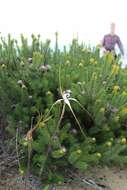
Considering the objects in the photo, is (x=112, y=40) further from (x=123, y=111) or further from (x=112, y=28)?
(x=123, y=111)

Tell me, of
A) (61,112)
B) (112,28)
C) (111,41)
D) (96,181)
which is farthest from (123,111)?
(112,28)

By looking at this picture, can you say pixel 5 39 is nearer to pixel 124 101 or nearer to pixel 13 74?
pixel 13 74

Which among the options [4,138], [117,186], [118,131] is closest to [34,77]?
[4,138]

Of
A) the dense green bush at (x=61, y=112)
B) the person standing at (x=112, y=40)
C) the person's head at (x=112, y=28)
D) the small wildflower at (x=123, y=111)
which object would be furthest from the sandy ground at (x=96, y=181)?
the person's head at (x=112, y=28)

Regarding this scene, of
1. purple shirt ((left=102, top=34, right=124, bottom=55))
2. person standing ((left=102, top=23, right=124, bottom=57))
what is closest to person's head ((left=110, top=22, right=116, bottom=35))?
person standing ((left=102, top=23, right=124, bottom=57))

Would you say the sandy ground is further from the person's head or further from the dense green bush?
the person's head

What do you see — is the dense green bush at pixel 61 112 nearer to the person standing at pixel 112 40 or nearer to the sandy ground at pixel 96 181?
the sandy ground at pixel 96 181
